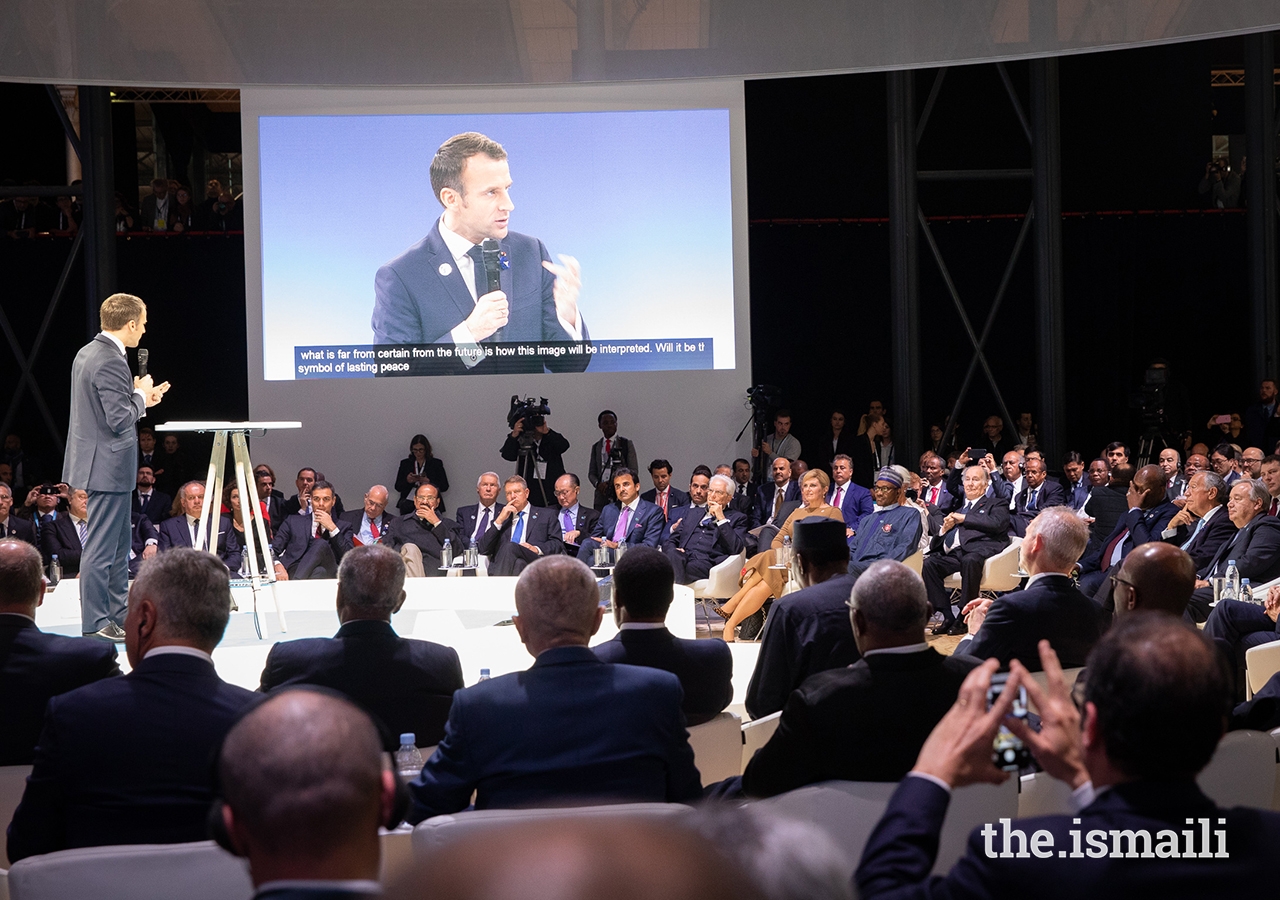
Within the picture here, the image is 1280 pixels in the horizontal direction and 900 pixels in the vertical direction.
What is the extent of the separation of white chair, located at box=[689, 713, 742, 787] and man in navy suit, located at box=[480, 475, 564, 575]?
16.3ft

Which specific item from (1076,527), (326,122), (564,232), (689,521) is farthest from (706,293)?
(1076,527)

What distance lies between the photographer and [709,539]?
783 cm

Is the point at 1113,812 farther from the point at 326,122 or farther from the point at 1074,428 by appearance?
the point at 1074,428

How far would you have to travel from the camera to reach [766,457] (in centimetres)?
1014

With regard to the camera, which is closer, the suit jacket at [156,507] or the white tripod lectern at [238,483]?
the white tripod lectern at [238,483]

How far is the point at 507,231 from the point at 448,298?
662mm

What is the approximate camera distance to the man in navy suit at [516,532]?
7.73 meters

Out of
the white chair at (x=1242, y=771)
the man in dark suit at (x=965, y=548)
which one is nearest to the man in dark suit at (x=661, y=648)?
the white chair at (x=1242, y=771)

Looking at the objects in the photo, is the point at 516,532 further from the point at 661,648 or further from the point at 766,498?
the point at 661,648

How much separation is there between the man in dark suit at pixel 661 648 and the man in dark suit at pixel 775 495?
489 centimetres

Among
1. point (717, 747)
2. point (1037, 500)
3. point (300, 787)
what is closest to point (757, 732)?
point (717, 747)

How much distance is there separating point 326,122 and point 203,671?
792 centimetres

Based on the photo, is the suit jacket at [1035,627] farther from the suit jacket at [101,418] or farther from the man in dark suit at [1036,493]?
the man in dark suit at [1036,493]

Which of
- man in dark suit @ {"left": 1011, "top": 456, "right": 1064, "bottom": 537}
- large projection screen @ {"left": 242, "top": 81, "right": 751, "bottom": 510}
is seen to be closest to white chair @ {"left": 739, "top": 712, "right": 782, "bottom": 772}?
man in dark suit @ {"left": 1011, "top": 456, "right": 1064, "bottom": 537}
